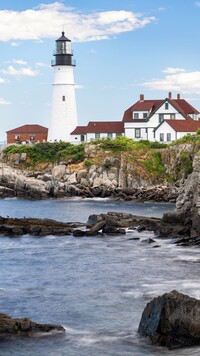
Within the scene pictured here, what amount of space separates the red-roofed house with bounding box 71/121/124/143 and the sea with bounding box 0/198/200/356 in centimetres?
4065

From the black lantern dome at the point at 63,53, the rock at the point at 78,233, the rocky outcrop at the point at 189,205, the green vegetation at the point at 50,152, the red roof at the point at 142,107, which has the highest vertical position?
the black lantern dome at the point at 63,53

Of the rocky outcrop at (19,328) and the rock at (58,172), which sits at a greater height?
the rock at (58,172)

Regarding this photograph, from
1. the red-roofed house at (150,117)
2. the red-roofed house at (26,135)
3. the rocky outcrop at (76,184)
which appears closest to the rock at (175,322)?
the rocky outcrop at (76,184)

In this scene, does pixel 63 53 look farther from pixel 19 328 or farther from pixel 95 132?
pixel 19 328

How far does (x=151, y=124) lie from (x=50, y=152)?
11.7 meters

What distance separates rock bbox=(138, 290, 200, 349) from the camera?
61.9 feet

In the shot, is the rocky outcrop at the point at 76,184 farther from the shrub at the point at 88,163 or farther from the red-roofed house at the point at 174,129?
the red-roofed house at the point at 174,129

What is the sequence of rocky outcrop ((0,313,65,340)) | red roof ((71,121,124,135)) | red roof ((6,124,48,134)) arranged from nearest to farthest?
1. rocky outcrop ((0,313,65,340))
2. red roof ((71,121,124,135))
3. red roof ((6,124,48,134))

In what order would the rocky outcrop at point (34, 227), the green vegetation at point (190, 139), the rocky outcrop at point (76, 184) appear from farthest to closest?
the green vegetation at point (190, 139), the rocky outcrop at point (76, 184), the rocky outcrop at point (34, 227)

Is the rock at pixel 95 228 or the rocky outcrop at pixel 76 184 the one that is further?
the rocky outcrop at pixel 76 184

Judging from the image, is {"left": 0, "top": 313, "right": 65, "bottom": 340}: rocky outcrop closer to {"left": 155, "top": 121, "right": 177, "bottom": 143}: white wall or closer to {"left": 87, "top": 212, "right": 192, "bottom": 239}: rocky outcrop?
{"left": 87, "top": 212, "right": 192, "bottom": 239}: rocky outcrop

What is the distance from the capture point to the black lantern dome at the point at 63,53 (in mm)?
78613

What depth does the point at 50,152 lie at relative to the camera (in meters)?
77.7

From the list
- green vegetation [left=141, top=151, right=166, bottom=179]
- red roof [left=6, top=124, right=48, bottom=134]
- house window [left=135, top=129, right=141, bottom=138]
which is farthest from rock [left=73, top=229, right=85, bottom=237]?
red roof [left=6, top=124, right=48, bottom=134]
